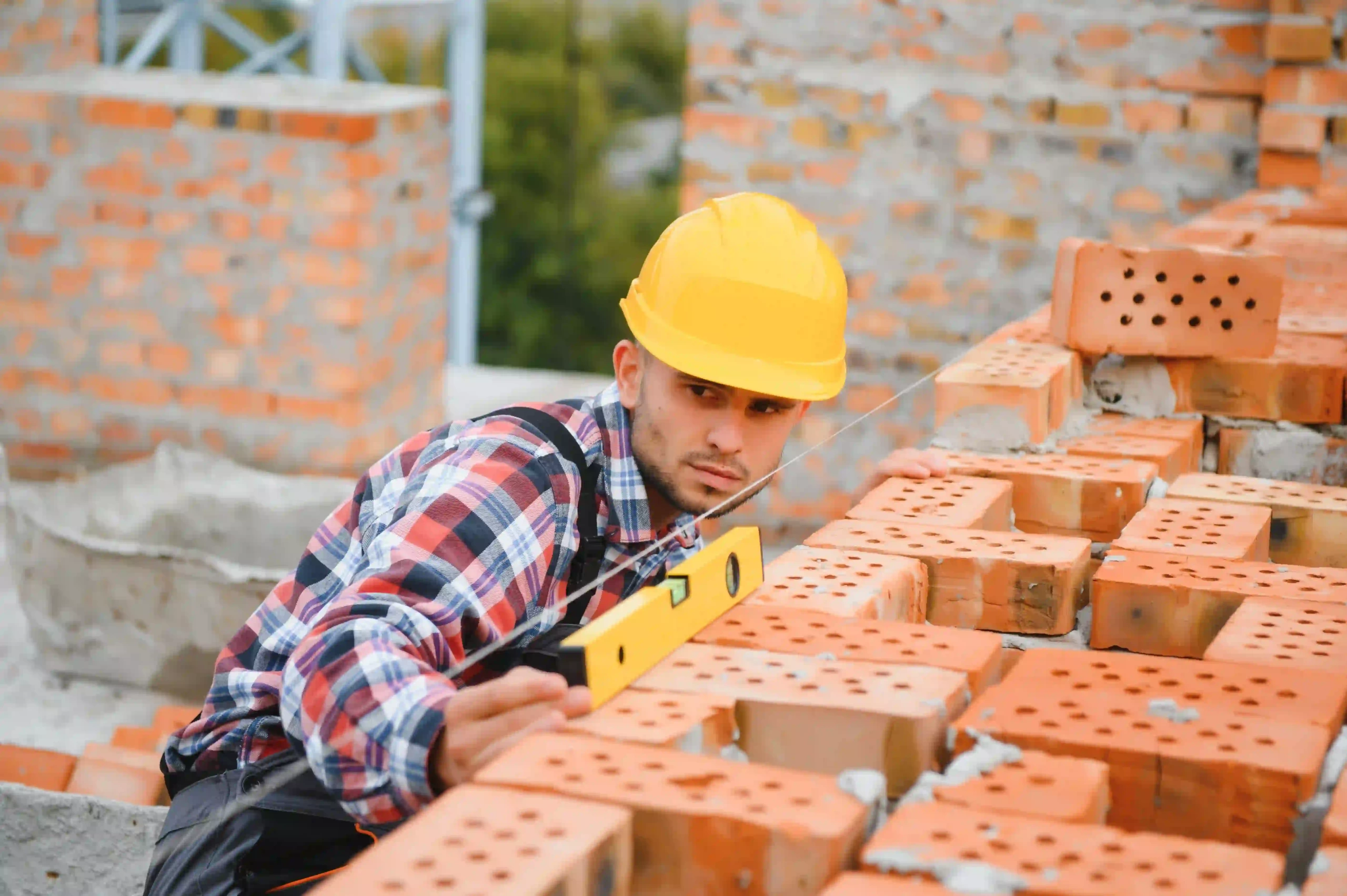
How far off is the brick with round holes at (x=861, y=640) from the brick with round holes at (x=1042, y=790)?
0.26 m

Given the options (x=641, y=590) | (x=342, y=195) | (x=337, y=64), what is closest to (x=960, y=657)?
(x=641, y=590)

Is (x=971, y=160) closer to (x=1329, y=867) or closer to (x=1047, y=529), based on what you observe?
(x=1047, y=529)

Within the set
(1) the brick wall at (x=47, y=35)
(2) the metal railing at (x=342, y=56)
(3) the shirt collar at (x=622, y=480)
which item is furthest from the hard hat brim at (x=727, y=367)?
(1) the brick wall at (x=47, y=35)

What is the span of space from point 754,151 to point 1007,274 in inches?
43.4

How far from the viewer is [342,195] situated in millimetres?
6945

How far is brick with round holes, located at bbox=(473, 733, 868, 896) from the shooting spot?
5.39 feet

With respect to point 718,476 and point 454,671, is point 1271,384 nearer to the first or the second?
point 718,476

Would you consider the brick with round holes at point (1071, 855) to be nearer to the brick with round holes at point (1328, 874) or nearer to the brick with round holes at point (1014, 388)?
the brick with round holes at point (1328, 874)

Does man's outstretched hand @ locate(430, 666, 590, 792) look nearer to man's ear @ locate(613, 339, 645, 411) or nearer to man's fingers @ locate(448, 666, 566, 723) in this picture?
man's fingers @ locate(448, 666, 566, 723)

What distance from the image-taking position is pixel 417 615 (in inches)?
85.7

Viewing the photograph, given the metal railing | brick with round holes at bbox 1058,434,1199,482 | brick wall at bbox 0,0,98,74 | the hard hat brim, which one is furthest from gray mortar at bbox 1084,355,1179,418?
brick wall at bbox 0,0,98,74

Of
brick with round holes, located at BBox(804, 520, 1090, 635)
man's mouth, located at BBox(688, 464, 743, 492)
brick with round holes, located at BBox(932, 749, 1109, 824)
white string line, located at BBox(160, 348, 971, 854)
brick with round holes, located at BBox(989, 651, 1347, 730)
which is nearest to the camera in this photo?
brick with round holes, located at BBox(932, 749, 1109, 824)

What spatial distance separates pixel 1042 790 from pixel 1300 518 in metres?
1.34

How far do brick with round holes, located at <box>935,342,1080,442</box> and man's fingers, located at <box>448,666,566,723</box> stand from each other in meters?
1.55
